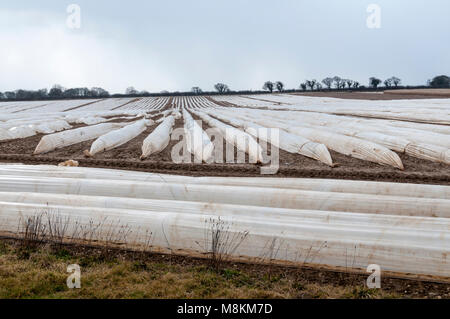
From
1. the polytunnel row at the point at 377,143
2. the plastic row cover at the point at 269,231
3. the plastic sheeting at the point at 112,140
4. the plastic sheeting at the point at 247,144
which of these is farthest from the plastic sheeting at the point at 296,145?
the plastic sheeting at the point at 112,140

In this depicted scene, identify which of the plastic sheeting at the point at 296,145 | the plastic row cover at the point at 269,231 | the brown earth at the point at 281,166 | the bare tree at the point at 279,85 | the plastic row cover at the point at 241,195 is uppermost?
the bare tree at the point at 279,85

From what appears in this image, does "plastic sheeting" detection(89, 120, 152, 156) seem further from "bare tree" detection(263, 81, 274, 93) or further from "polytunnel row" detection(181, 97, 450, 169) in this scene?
"bare tree" detection(263, 81, 274, 93)

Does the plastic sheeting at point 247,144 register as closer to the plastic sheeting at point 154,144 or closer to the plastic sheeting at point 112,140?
the plastic sheeting at point 154,144

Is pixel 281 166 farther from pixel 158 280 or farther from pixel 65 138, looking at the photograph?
pixel 65 138

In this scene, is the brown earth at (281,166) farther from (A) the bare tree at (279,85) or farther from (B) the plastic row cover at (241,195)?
(A) the bare tree at (279,85)

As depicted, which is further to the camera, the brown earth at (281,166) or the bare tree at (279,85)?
the bare tree at (279,85)

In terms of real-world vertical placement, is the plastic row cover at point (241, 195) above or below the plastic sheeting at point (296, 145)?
below

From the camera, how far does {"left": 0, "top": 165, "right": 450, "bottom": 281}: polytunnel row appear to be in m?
4.29

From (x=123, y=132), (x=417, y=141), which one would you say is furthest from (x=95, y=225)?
(x=417, y=141)

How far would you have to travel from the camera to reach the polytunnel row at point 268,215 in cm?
429

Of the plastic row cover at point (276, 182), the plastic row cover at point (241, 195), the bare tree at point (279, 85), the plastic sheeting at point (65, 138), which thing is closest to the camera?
the plastic row cover at point (241, 195)

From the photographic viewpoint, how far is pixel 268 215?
5.05 metres

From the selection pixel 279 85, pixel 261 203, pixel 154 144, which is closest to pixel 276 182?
pixel 261 203

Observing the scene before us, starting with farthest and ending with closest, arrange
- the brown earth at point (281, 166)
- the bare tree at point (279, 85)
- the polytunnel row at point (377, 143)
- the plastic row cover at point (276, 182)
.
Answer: the bare tree at point (279, 85) → the polytunnel row at point (377, 143) → the brown earth at point (281, 166) → the plastic row cover at point (276, 182)
